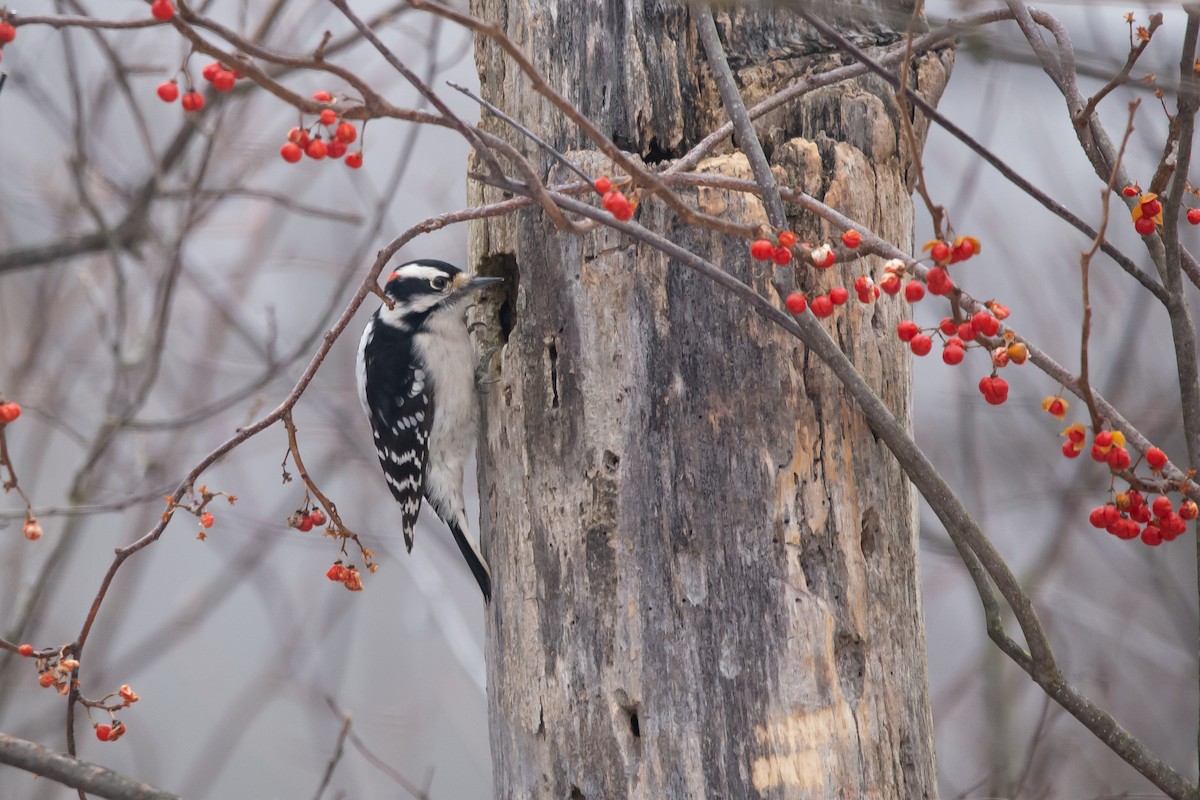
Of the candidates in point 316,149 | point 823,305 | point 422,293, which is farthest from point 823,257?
point 422,293

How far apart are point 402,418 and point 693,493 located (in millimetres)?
1600

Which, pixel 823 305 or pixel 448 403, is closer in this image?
pixel 823 305

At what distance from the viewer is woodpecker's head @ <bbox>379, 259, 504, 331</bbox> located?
3.51 meters

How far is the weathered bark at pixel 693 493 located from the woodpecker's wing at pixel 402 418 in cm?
111

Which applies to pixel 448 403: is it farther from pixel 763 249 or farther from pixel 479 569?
pixel 763 249

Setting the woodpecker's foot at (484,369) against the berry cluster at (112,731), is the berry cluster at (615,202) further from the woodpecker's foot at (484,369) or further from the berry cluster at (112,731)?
the berry cluster at (112,731)

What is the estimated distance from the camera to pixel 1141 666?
593cm

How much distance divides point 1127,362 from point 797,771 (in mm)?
3158

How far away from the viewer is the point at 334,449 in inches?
225

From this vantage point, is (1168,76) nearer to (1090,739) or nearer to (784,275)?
(784,275)

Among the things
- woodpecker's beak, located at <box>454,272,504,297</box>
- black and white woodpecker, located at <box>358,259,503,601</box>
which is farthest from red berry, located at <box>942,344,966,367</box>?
black and white woodpecker, located at <box>358,259,503,601</box>

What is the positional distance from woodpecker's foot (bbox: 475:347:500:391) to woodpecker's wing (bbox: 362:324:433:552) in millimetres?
222

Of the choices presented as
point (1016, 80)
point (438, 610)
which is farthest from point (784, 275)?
point (438, 610)

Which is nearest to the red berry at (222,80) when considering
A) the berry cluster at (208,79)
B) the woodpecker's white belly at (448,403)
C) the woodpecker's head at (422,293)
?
the berry cluster at (208,79)
